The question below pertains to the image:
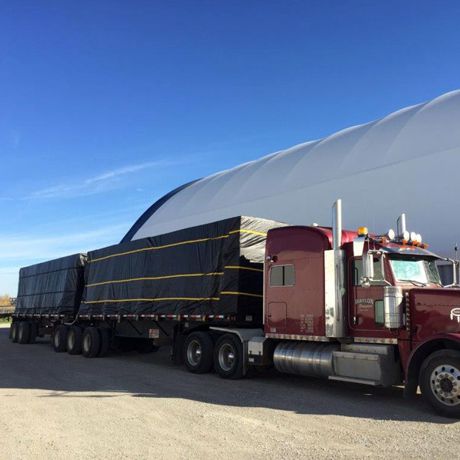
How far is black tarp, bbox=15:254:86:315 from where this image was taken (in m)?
19.9

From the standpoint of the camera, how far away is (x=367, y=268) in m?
8.22

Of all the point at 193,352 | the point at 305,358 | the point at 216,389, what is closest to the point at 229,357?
the point at 193,352

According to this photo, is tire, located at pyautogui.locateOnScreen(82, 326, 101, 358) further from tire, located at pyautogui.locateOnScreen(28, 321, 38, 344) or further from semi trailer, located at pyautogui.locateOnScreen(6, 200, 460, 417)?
tire, located at pyautogui.locateOnScreen(28, 321, 38, 344)

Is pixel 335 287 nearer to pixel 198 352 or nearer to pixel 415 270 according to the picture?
pixel 415 270

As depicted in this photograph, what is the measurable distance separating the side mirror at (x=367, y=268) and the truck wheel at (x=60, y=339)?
44.9 feet

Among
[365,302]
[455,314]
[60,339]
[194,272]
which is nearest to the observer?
[455,314]

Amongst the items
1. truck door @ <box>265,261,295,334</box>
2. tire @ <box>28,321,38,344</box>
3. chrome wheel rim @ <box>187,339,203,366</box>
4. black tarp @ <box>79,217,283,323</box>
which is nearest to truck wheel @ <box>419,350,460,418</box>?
truck door @ <box>265,261,295,334</box>

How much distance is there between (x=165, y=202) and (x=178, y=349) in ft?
75.7

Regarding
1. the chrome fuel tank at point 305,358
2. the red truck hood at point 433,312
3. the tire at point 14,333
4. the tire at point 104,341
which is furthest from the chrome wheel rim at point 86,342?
the red truck hood at point 433,312

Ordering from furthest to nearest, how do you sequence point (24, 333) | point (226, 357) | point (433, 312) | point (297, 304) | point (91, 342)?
1. point (24, 333)
2. point (91, 342)
3. point (226, 357)
4. point (297, 304)
5. point (433, 312)

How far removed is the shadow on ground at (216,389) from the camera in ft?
26.4

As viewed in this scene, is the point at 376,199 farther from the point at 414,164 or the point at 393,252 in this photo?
the point at 393,252

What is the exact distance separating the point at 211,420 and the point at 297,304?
3.50 metres

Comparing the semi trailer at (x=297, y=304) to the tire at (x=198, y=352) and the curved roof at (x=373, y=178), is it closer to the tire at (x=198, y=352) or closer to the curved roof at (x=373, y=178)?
the tire at (x=198, y=352)
